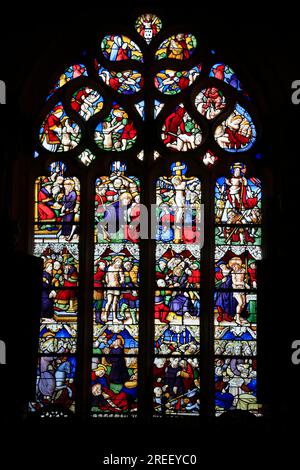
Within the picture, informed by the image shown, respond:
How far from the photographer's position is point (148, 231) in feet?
35.8

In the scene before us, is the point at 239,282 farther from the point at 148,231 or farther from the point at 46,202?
the point at 46,202

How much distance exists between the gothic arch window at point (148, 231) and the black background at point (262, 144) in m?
0.24

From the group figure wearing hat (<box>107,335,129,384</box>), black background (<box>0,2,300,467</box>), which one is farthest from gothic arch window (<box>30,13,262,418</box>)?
black background (<box>0,2,300,467</box>)

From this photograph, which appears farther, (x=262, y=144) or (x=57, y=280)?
(x=262, y=144)

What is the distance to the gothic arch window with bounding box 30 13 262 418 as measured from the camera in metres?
10.6

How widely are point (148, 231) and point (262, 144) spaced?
5.03 feet

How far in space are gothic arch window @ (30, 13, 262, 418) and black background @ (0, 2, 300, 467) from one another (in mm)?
240

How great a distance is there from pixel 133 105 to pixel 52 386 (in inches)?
124

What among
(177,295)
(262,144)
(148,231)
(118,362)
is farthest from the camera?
(262,144)

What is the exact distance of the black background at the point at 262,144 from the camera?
9.85 meters

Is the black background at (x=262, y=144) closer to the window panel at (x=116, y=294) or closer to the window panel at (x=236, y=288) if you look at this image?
the window panel at (x=236, y=288)

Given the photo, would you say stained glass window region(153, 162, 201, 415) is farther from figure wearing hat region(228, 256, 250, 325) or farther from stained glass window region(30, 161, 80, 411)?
stained glass window region(30, 161, 80, 411)

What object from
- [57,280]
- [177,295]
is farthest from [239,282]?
[57,280]
